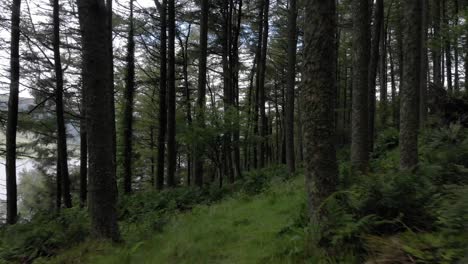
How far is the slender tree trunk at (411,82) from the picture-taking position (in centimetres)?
660

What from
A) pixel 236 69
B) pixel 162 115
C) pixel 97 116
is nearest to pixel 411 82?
pixel 97 116

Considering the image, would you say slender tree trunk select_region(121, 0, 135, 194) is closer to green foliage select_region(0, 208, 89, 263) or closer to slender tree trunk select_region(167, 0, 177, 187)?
slender tree trunk select_region(167, 0, 177, 187)

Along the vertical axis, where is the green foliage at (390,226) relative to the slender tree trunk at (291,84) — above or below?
below

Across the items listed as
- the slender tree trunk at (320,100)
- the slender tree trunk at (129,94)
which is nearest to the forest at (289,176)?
the slender tree trunk at (320,100)

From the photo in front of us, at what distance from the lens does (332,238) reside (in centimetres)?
362

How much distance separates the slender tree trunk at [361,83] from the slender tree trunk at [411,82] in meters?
1.56

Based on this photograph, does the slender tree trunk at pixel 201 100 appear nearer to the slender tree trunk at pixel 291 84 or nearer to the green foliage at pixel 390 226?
the slender tree trunk at pixel 291 84

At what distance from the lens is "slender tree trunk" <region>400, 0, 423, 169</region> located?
6598mm

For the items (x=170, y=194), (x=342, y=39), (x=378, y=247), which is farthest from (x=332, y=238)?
(x=342, y=39)

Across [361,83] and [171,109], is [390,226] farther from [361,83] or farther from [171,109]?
[171,109]

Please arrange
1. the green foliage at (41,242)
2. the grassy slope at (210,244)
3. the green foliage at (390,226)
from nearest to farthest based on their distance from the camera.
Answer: the green foliage at (390,226) → the grassy slope at (210,244) → the green foliage at (41,242)

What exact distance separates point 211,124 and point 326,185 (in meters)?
7.74

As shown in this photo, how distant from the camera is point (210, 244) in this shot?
5086 millimetres

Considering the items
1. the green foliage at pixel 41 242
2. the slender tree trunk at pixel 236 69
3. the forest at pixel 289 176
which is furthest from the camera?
the slender tree trunk at pixel 236 69
